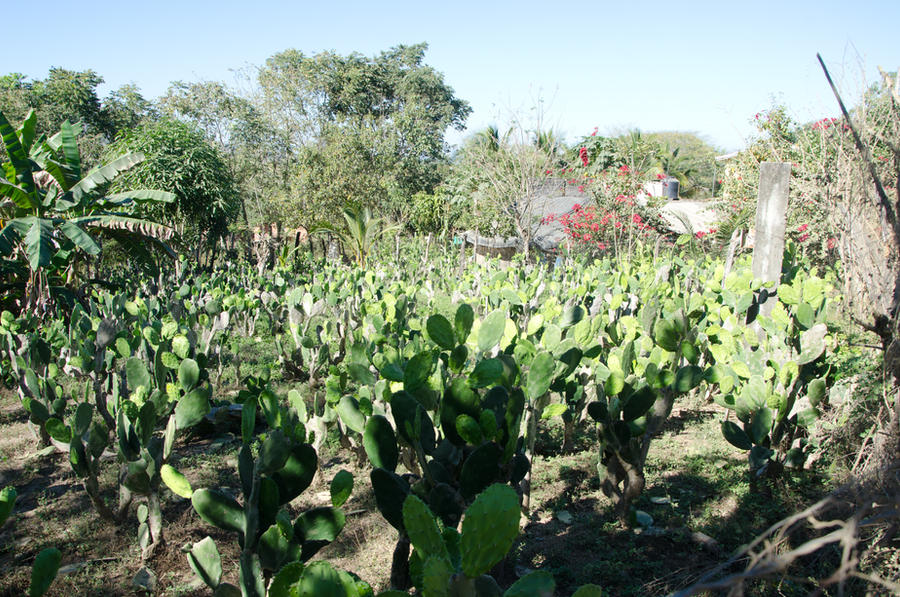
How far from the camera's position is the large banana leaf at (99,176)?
796 cm

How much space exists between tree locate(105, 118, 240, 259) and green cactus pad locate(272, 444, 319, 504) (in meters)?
10.3

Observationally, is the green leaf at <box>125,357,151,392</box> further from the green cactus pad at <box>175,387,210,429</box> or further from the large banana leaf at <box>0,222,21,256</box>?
the large banana leaf at <box>0,222,21,256</box>

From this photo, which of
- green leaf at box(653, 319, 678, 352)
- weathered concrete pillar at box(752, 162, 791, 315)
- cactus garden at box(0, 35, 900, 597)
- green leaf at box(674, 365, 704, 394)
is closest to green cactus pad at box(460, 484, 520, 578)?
cactus garden at box(0, 35, 900, 597)

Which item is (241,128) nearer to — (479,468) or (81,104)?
(81,104)

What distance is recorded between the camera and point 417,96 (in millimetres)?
→ 31344

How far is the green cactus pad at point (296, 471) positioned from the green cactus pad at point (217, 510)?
0.15 meters

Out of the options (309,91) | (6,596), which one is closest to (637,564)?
(6,596)

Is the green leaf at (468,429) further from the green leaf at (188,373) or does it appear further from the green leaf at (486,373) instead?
the green leaf at (188,373)

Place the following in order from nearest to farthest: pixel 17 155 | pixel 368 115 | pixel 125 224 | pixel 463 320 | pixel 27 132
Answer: pixel 463 320 < pixel 17 155 < pixel 27 132 < pixel 125 224 < pixel 368 115

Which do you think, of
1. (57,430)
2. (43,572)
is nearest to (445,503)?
(43,572)

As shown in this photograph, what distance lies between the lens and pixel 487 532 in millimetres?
1385

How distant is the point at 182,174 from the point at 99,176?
381 centimetres

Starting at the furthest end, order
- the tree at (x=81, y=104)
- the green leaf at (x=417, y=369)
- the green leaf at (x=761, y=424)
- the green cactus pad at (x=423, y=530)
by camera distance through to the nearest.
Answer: the tree at (x=81, y=104), the green leaf at (x=761, y=424), the green leaf at (x=417, y=369), the green cactus pad at (x=423, y=530)

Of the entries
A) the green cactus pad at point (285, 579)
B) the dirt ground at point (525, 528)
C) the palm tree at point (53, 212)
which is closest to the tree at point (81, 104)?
the palm tree at point (53, 212)
